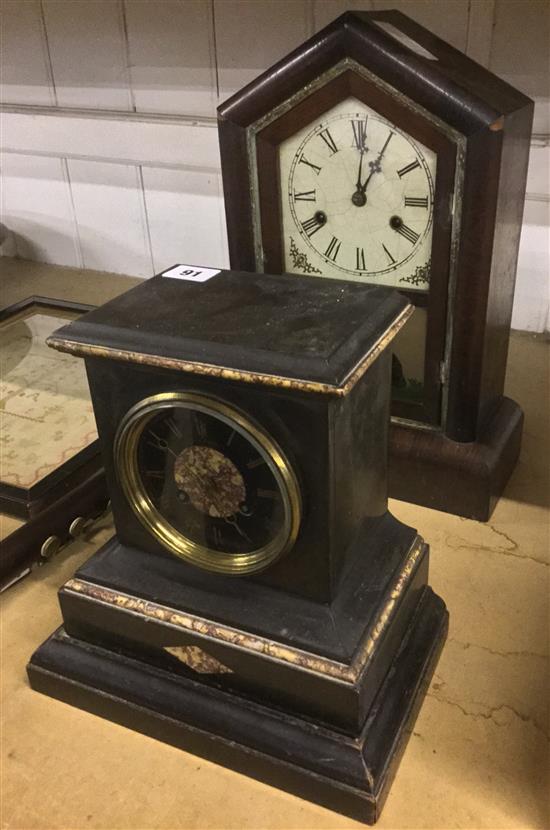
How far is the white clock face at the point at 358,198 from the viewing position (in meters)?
1.12

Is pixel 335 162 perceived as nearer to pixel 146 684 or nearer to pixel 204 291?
pixel 204 291

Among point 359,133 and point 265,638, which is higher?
point 359,133

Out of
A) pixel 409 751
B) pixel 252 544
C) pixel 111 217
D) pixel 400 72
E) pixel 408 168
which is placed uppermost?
pixel 400 72

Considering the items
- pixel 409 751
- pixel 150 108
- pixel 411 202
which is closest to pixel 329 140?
pixel 411 202

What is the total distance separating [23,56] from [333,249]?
1336mm

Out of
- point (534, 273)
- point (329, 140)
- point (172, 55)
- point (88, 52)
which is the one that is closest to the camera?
point (329, 140)

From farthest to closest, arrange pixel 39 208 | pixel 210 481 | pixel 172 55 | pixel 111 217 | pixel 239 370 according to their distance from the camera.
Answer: pixel 39 208 < pixel 111 217 < pixel 172 55 < pixel 210 481 < pixel 239 370

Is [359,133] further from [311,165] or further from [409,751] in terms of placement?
[409,751]

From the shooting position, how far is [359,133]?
3.70 ft

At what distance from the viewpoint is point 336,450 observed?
784 millimetres

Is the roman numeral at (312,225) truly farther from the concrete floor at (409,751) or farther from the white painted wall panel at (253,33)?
the white painted wall panel at (253,33)

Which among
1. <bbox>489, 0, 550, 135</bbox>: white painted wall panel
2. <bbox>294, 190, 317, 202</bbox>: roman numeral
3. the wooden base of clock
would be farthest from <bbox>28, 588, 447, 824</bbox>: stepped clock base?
<bbox>489, 0, 550, 135</bbox>: white painted wall panel

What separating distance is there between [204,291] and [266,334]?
0.16 m

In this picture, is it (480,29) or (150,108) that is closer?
(480,29)
